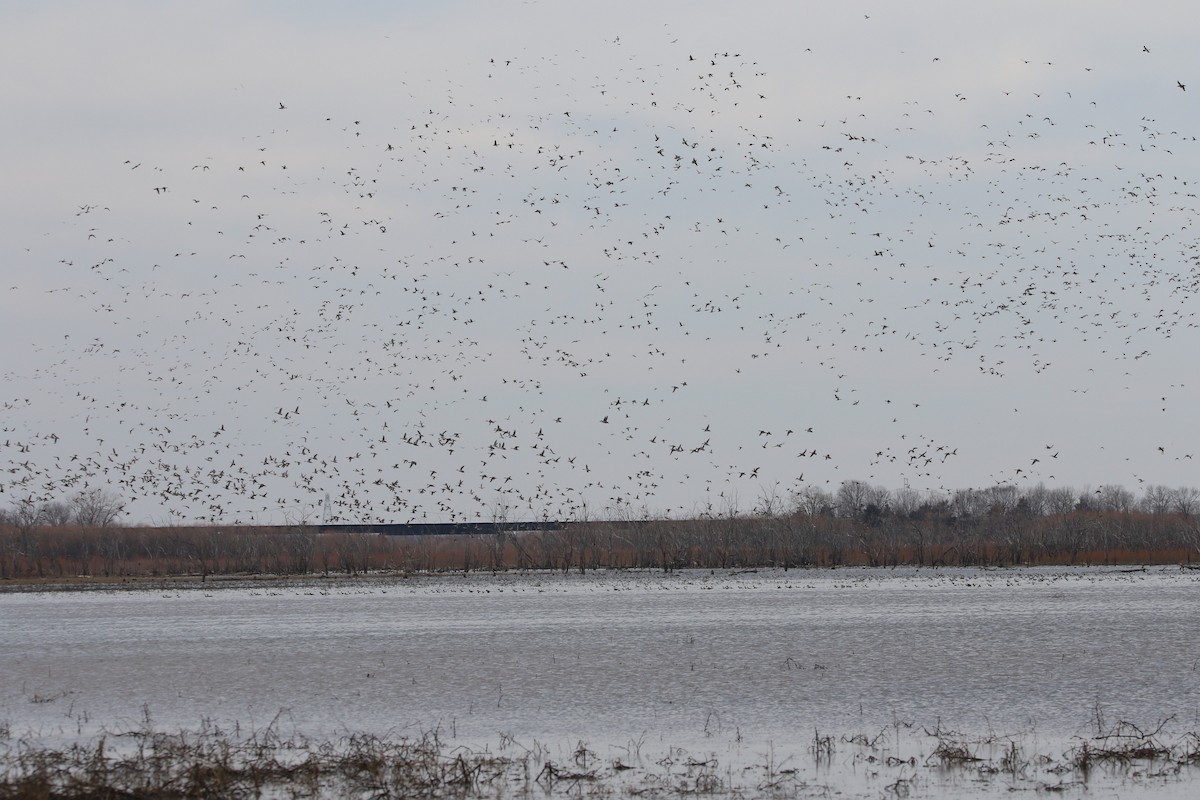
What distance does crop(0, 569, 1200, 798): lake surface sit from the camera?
18.0m

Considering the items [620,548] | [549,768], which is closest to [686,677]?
[549,768]

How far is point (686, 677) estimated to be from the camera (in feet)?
85.6

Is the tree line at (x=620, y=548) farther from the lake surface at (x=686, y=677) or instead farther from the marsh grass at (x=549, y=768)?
the marsh grass at (x=549, y=768)

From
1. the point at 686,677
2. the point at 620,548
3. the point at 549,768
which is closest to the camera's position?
the point at 549,768

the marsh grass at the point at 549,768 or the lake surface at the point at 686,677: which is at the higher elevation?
the marsh grass at the point at 549,768

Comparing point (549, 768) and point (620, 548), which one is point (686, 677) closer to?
point (549, 768)

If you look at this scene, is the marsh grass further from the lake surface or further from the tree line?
the tree line

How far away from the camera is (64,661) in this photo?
102ft

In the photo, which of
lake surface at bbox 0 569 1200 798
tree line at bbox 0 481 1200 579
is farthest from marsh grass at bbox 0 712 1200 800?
tree line at bbox 0 481 1200 579

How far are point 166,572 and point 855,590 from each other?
3802 cm

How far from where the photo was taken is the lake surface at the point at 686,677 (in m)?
18.0

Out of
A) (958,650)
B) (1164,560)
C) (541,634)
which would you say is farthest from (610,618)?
(1164,560)

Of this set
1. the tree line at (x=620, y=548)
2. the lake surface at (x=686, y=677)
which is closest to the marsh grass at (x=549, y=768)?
the lake surface at (x=686, y=677)

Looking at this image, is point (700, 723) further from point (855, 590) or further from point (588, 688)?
point (855, 590)
